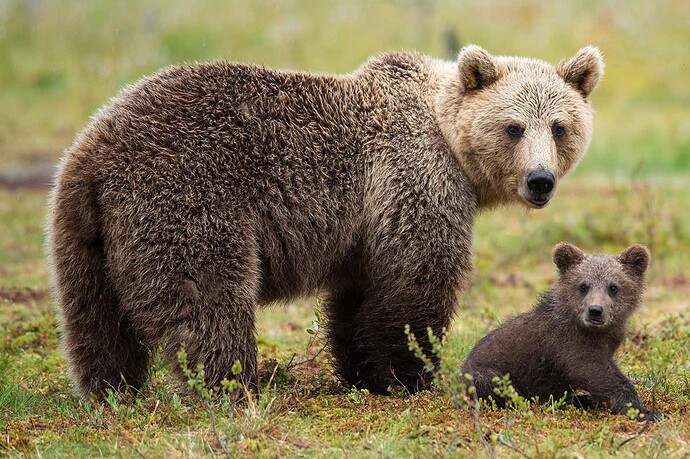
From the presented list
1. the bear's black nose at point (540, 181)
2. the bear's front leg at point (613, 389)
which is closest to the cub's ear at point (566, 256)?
the bear's black nose at point (540, 181)

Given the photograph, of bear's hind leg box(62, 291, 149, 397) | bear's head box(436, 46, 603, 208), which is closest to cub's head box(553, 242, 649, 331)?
bear's head box(436, 46, 603, 208)

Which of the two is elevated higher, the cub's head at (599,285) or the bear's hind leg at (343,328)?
the cub's head at (599,285)

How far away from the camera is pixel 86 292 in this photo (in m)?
6.52

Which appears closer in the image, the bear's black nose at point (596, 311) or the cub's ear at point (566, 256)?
the bear's black nose at point (596, 311)

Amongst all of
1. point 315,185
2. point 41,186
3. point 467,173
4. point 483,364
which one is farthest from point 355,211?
point 41,186

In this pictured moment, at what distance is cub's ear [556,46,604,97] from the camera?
7.54 m

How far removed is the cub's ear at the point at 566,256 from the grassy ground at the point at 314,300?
84 centimetres

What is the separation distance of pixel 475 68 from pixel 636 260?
1873mm

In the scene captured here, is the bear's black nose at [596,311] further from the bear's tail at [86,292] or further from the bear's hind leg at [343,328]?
the bear's tail at [86,292]

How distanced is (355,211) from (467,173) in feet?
2.94

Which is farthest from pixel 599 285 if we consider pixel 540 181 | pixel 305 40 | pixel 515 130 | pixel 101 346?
pixel 305 40

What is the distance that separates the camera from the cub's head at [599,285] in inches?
251

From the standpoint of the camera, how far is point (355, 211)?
7195 mm

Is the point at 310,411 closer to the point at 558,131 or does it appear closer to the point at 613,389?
the point at 613,389
